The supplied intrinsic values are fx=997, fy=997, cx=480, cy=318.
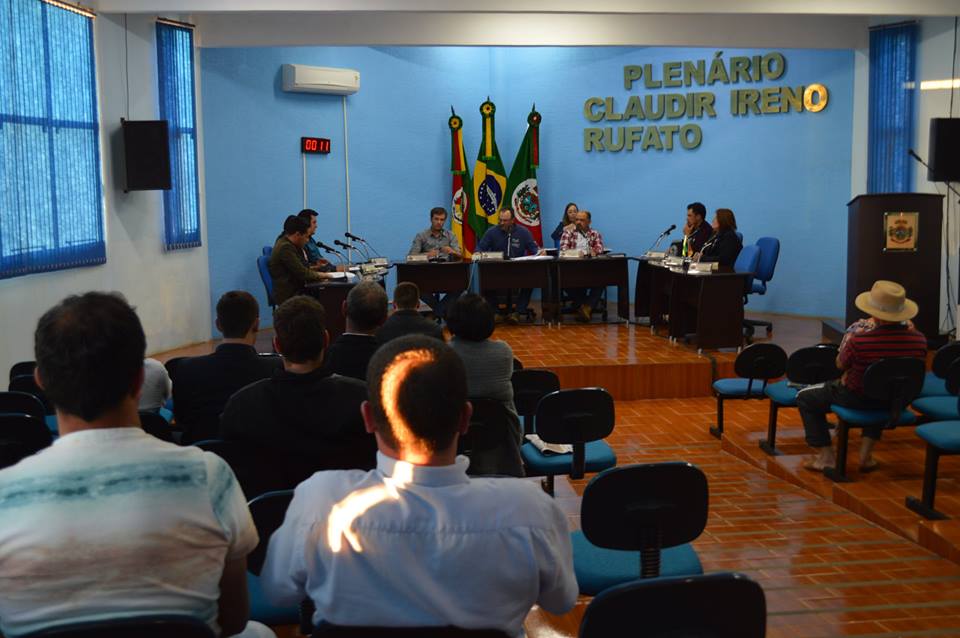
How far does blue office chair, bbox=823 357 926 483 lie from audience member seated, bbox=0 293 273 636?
13.7ft

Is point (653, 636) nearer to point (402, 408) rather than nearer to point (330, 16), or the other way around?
point (402, 408)

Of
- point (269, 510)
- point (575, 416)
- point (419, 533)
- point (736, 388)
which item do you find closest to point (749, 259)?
point (736, 388)

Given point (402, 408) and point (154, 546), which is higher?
point (402, 408)

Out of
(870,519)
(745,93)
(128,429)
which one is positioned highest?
(745,93)

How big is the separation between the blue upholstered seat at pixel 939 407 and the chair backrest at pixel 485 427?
2607mm

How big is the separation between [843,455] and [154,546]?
182 inches

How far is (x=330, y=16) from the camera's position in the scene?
10.0m

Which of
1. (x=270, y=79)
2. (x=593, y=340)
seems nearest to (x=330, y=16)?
(x=270, y=79)

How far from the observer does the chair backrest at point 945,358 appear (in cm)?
564

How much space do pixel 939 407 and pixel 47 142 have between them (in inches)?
246

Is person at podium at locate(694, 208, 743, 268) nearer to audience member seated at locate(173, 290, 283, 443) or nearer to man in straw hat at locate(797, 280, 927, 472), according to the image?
man in straw hat at locate(797, 280, 927, 472)

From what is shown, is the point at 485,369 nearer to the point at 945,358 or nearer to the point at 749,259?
the point at 945,358

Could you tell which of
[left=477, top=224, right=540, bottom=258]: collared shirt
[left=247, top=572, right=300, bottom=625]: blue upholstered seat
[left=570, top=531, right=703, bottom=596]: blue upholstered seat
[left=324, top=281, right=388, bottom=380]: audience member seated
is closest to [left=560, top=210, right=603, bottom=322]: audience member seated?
[left=477, top=224, right=540, bottom=258]: collared shirt

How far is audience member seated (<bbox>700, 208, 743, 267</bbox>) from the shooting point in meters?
8.91
